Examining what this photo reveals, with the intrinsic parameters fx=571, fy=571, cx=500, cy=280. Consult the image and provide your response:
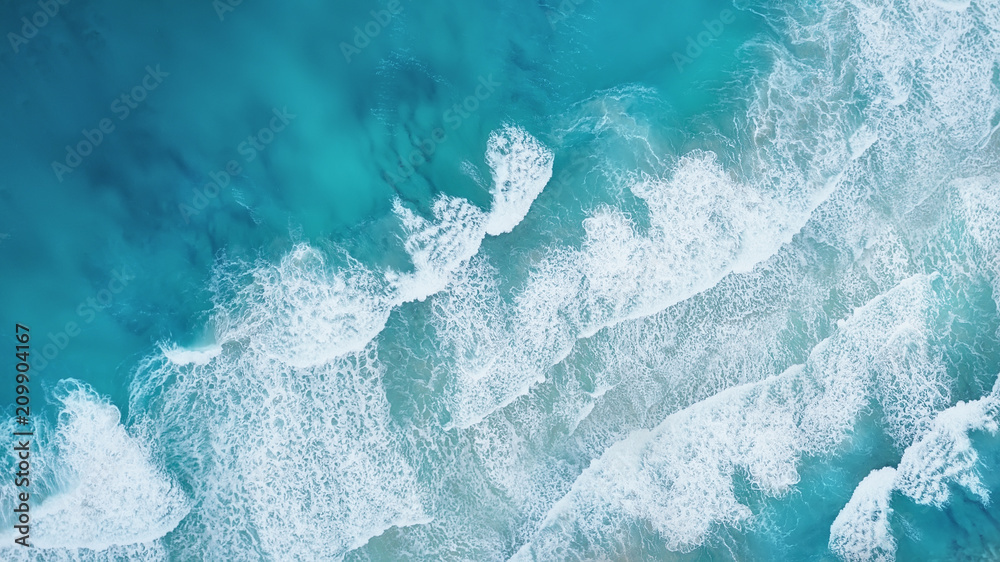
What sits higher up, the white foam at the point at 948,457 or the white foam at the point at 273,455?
the white foam at the point at 273,455

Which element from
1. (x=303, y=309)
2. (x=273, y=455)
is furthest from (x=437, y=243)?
(x=273, y=455)

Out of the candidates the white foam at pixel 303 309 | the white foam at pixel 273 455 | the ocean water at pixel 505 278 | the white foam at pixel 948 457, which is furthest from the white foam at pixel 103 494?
the white foam at pixel 948 457

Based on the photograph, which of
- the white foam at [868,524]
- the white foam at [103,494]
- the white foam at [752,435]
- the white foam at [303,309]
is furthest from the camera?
the white foam at [868,524]

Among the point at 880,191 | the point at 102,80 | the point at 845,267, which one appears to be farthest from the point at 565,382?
the point at 102,80

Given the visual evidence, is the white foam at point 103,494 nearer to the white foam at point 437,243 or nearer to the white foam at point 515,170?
the white foam at point 437,243

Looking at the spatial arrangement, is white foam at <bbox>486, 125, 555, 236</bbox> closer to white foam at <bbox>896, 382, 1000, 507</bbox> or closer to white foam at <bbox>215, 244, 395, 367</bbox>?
white foam at <bbox>215, 244, 395, 367</bbox>

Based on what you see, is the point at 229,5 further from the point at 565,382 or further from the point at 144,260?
the point at 565,382

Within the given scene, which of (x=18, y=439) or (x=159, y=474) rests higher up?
(x=18, y=439)
